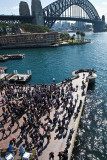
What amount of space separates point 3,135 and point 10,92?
1491cm

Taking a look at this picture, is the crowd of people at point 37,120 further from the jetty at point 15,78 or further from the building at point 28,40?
the building at point 28,40

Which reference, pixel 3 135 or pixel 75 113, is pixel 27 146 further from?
pixel 75 113

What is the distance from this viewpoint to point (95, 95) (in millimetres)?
37156

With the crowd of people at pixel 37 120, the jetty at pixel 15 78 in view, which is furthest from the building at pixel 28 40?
the crowd of people at pixel 37 120

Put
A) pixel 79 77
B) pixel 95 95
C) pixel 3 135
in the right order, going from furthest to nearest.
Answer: pixel 79 77 < pixel 95 95 < pixel 3 135

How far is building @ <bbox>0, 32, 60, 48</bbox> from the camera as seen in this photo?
127 meters

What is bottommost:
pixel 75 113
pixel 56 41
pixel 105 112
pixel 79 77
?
pixel 105 112

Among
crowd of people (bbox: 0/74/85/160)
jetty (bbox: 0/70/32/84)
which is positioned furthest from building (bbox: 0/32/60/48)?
crowd of people (bbox: 0/74/85/160)

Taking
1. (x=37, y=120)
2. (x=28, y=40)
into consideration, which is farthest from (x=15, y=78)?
(x=28, y=40)

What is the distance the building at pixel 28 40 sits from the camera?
417 feet

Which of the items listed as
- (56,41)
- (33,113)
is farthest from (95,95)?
(56,41)

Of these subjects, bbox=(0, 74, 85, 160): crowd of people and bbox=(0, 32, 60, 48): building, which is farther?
bbox=(0, 32, 60, 48): building

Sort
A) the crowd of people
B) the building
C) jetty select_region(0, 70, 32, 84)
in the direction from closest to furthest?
the crowd of people < jetty select_region(0, 70, 32, 84) < the building

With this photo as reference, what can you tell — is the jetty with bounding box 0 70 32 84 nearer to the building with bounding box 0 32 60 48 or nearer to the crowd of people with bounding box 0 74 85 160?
the crowd of people with bounding box 0 74 85 160
